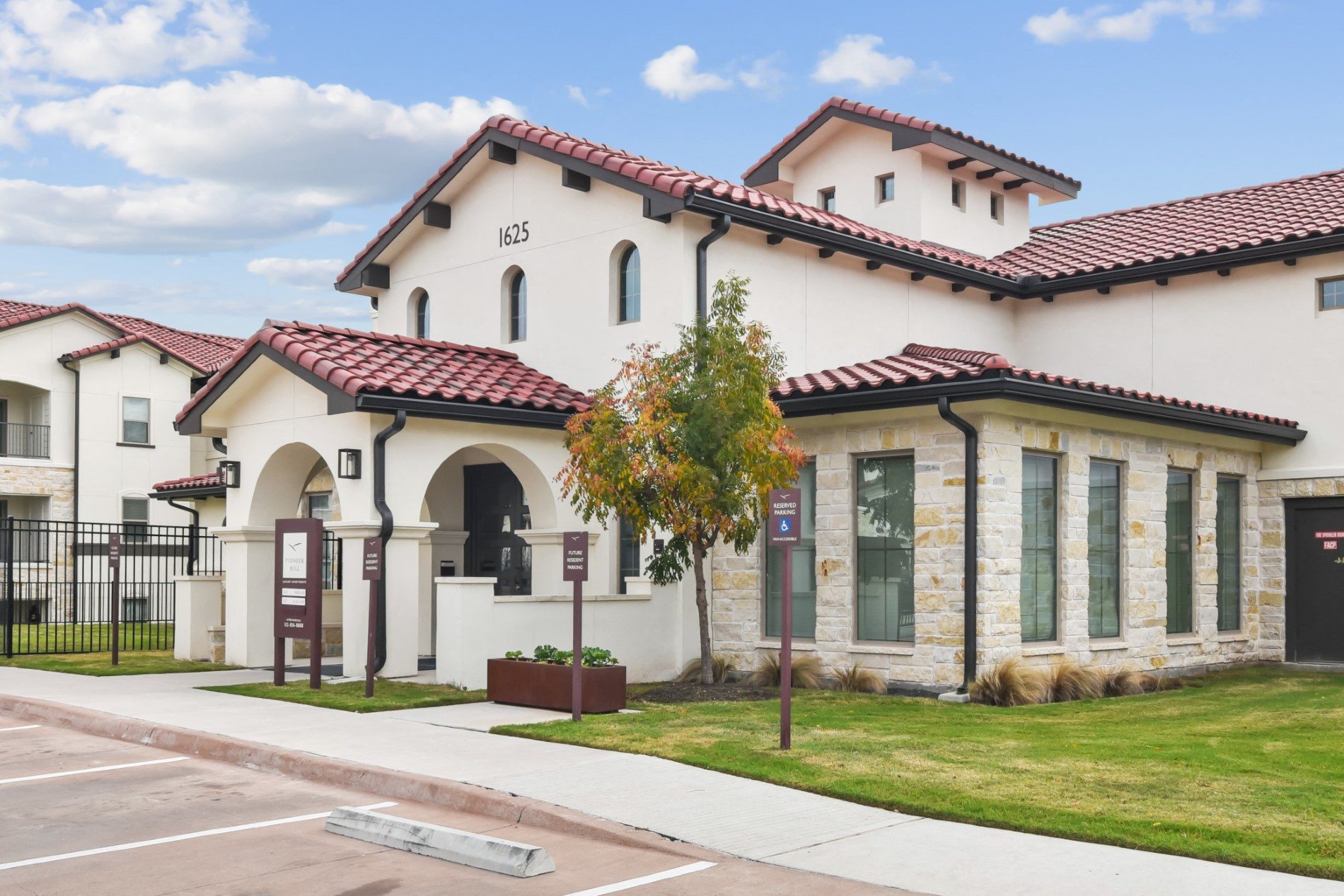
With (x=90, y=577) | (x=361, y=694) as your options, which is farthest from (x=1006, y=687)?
(x=90, y=577)

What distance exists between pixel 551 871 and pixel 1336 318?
15.7m

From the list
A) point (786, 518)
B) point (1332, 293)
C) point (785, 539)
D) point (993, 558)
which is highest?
point (1332, 293)

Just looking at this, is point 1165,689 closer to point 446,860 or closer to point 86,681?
point 446,860

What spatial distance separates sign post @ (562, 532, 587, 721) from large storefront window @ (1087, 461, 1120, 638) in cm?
680

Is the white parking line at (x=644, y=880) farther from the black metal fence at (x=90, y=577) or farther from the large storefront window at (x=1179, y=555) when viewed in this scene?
the black metal fence at (x=90, y=577)

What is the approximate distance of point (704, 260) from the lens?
56.1 ft

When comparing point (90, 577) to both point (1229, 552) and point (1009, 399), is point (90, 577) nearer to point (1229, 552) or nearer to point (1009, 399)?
point (1009, 399)

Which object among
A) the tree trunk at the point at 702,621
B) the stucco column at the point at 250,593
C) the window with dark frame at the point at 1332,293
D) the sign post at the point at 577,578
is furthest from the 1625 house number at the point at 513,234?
the window with dark frame at the point at 1332,293

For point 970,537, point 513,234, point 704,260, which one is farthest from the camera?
point 513,234

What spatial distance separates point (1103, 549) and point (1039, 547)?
1385mm

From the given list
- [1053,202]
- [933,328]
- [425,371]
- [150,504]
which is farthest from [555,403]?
[150,504]

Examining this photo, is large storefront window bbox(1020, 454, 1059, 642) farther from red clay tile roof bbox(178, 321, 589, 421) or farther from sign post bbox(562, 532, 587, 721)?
red clay tile roof bbox(178, 321, 589, 421)

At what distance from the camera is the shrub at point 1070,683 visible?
49.0ft

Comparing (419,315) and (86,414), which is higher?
(419,315)
